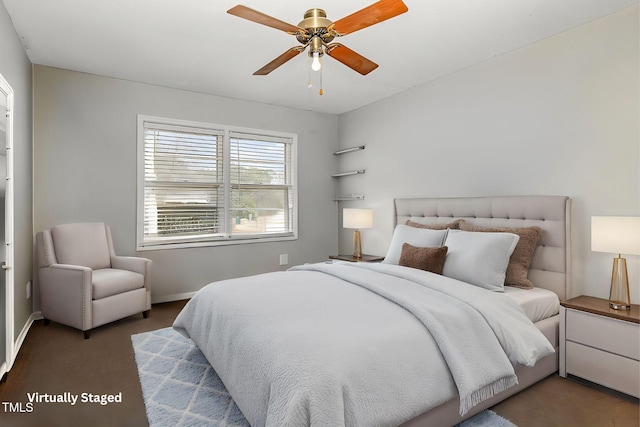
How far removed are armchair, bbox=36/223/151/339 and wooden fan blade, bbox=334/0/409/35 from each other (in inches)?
111

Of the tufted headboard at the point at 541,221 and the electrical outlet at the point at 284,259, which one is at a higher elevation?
the tufted headboard at the point at 541,221

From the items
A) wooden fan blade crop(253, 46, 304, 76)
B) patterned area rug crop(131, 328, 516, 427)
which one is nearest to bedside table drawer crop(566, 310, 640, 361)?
patterned area rug crop(131, 328, 516, 427)

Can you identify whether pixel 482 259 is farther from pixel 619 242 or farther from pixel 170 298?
pixel 170 298

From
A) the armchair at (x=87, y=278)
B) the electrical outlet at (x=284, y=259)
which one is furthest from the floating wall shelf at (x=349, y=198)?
the armchair at (x=87, y=278)

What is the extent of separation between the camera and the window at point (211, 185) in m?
4.16

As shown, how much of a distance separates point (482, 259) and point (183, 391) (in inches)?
87.8

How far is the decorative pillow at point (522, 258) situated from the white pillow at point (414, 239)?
1.87 feet

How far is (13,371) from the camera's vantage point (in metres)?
2.45

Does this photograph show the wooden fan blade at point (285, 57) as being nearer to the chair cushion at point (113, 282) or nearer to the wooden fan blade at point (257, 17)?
the wooden fan blade at point (257, 17)

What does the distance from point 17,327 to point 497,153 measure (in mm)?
4351

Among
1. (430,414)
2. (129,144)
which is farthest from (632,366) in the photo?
(129,144)

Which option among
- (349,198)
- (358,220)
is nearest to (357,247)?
(358,220)

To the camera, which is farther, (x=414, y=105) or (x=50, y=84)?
(x=414, y=105)

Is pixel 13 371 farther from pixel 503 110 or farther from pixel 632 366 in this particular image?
pixel 503 110
